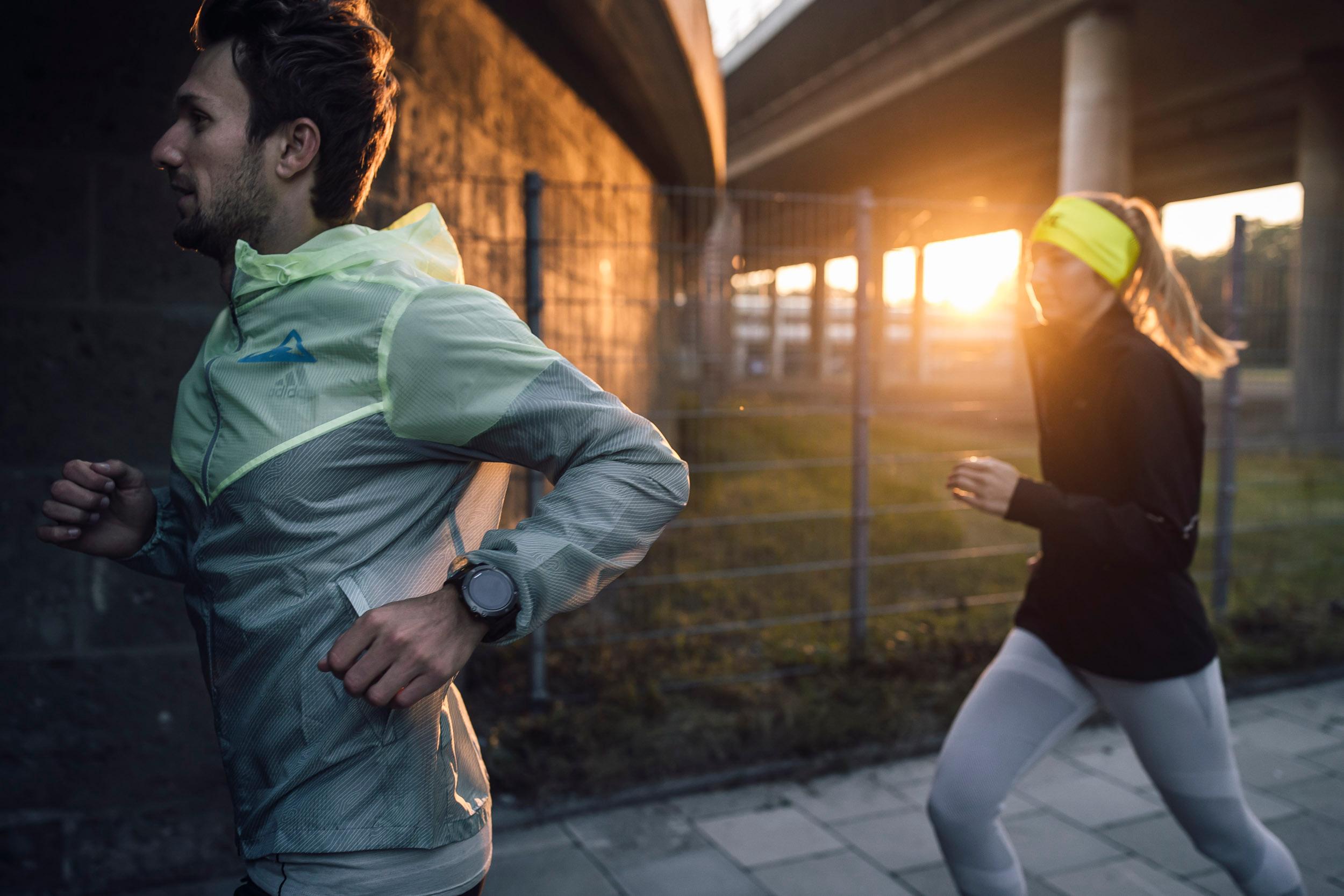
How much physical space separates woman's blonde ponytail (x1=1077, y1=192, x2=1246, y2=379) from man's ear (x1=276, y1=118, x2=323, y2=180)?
1.86m

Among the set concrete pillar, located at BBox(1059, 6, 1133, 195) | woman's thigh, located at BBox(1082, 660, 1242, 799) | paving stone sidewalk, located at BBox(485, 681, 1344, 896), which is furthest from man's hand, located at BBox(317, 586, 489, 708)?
concrete pillar, located at BBox(1059, 6, 1133, 195)

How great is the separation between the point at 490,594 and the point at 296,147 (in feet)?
2.36

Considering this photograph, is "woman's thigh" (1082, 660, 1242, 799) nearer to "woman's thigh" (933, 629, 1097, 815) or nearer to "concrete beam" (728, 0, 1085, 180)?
"woman's thigh" (933, 629, 1097, 815)

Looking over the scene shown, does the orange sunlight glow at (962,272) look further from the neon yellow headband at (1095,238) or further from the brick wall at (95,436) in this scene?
the brick wall at (95,436)

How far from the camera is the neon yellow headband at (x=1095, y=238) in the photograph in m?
2.37

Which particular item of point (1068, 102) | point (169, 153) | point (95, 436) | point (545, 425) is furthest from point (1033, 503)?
point (1068, 102)

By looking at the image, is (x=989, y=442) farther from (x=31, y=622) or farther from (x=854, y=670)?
(x=31, y=622)

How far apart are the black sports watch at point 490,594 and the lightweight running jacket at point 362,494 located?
3cm

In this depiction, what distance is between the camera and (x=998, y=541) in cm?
734

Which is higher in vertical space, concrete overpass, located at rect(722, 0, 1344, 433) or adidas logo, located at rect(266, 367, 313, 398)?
concrete overpass, located at rect(722, 0, 1344, 433)

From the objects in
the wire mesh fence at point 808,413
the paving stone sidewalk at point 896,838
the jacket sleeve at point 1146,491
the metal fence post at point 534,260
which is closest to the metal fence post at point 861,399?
the wire mesh fence at point 808,413

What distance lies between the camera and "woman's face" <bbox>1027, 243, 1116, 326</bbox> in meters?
2.38

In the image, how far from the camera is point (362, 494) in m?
1.26

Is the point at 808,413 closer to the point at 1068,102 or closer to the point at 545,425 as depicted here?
the point at 545,425
